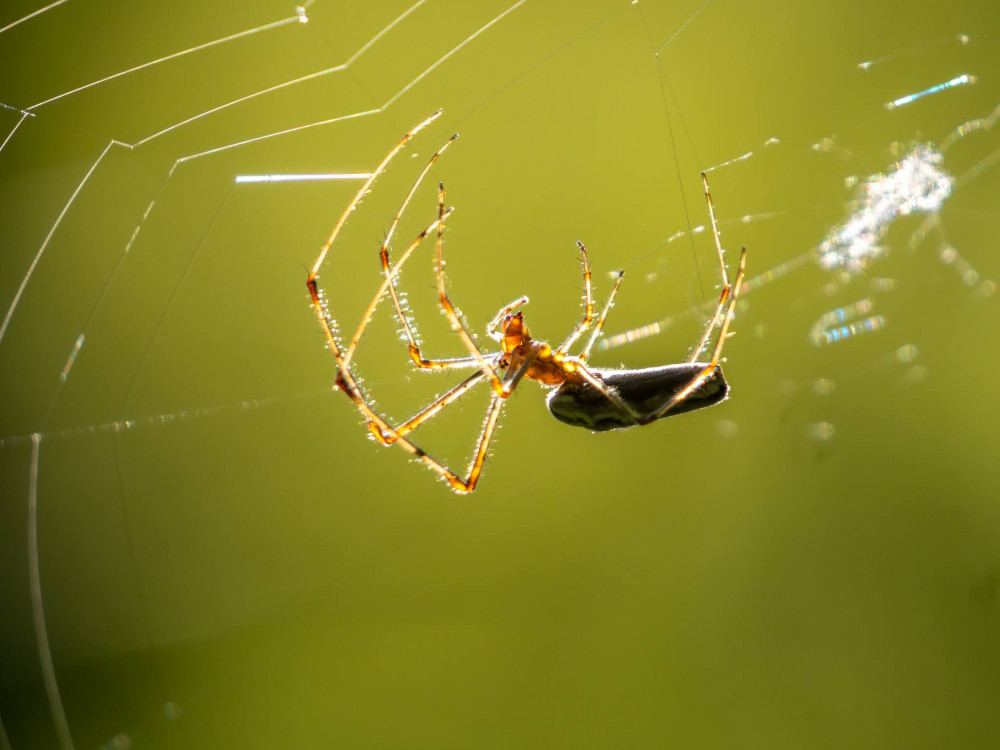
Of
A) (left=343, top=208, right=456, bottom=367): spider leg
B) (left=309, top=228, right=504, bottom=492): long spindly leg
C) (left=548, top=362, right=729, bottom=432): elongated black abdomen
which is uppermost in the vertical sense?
(left=343, top=208, right=456, bottom=367): spider leg

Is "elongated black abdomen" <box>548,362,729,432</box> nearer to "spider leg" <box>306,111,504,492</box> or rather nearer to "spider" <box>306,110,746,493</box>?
"spider" <box>306,110,746,493</box>

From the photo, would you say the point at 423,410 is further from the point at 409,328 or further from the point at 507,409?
the point at 507,409

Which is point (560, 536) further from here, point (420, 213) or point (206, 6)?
point (206, 6)

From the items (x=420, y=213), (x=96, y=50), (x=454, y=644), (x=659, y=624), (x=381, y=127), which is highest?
(x=96, y=50)

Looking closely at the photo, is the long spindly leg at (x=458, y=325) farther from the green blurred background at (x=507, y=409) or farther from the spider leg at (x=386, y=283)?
the green blurred background at (x=507, y=409)

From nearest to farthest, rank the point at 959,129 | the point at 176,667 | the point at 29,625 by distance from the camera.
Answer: the point at 29,625 → the point at 959,129 → the point at 176,667

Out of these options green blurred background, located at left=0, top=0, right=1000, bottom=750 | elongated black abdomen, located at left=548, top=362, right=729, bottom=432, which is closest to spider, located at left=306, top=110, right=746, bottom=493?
elongated black abdomen, located at left=548, top=362, right=729, bottom=432

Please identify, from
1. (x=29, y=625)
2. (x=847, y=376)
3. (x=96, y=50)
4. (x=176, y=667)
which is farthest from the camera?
(x=847, y=376)

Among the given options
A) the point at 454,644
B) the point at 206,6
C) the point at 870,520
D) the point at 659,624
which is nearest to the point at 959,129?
the point at 870,520
